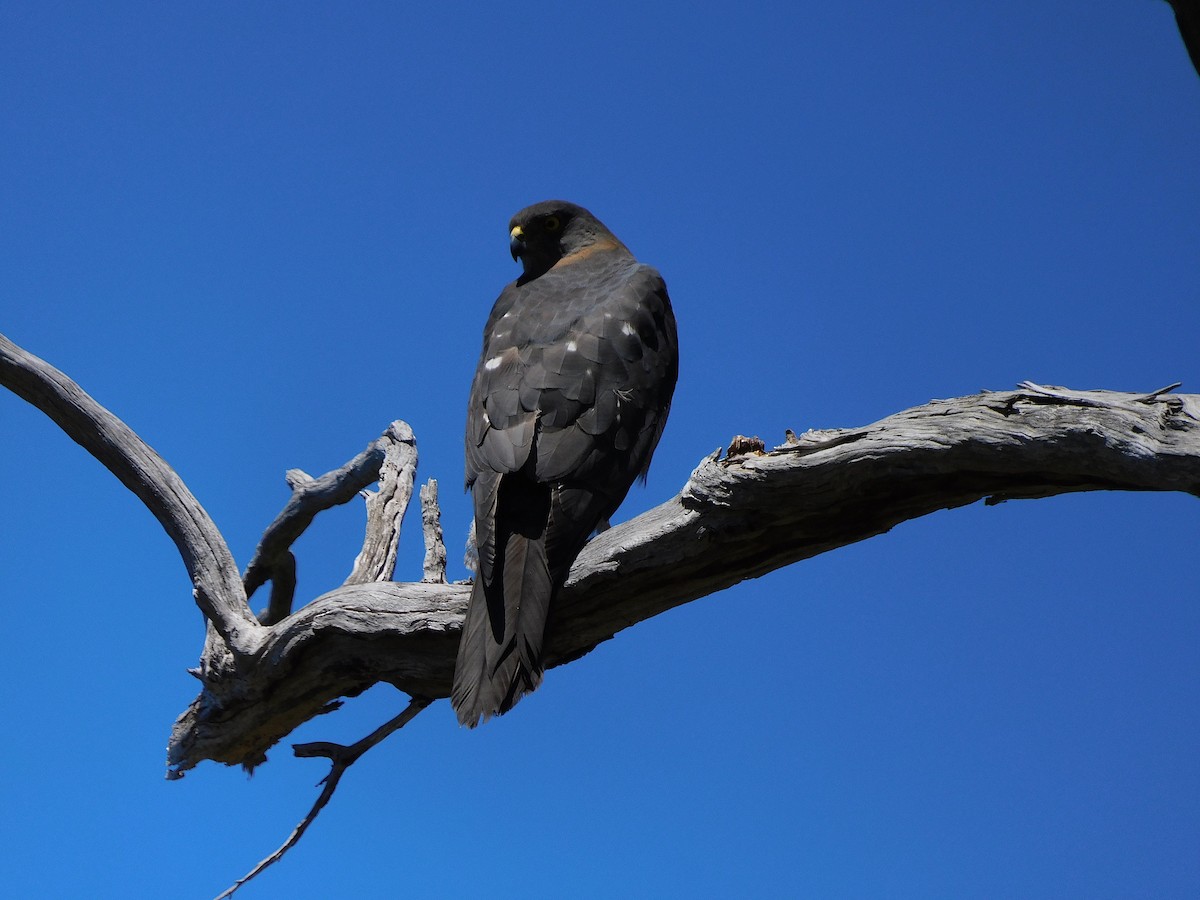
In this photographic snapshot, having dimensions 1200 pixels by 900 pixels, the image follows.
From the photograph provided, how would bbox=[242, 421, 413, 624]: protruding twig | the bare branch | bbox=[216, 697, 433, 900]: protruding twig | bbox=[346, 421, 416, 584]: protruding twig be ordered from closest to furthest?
bbox=[216, 697, 433, 900]: protruding twig < the bare branch < bbox=[346, 421, 416, 584]: protruding twig < bbox=[242, 421, 413, 624]: protruding twig

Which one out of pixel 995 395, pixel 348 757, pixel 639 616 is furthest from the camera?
pixel 348 757

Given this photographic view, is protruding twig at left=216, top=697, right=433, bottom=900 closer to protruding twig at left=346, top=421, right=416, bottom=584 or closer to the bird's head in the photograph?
protruding twig at left=346, top=421, right=416, bottom=584

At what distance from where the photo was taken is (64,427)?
171 inches

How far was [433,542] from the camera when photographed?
13.0 feet

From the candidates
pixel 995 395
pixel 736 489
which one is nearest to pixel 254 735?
pixel 736 489

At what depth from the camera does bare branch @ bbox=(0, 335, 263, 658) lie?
407 cm

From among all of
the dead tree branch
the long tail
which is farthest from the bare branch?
the long tail

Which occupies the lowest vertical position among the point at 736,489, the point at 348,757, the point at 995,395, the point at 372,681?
the point at 348,757

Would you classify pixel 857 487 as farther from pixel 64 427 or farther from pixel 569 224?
pixel 64 427

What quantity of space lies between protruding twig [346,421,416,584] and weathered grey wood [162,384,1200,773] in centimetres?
50

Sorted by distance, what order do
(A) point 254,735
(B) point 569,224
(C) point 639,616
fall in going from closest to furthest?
(C) point 639,616
(A) point 254,735
(B) point 569,224

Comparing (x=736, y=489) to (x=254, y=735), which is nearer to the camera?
(x=736, y=489)

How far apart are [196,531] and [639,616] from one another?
193 cm

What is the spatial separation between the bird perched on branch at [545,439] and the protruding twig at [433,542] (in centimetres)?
57
